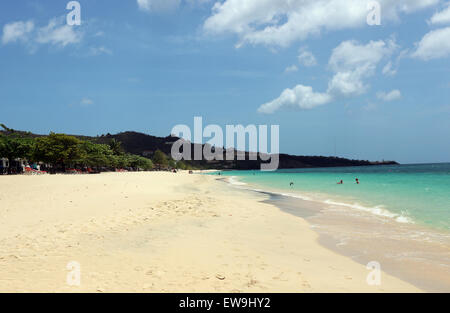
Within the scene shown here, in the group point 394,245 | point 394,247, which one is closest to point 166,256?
point 394,247

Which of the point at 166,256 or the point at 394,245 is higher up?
the point at 166,256

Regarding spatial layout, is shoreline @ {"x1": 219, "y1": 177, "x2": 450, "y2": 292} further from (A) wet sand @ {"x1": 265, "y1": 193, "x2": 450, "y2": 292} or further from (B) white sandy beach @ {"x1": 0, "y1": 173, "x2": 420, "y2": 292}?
(B) white sandy beach @ {"x1": 0, "y1": 173, "x2": 420, "y2": 292}

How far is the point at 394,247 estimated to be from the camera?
799 cm

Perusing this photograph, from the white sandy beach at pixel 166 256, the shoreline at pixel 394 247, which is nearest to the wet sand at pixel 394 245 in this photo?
the shoreline at pixel 394 247

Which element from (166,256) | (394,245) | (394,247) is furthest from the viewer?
(394,245)

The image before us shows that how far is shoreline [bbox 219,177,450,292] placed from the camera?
580 cm

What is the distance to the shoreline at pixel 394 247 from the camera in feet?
19.0

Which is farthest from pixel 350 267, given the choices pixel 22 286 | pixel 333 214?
pixel 333 214

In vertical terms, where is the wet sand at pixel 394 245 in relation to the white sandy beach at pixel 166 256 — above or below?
below

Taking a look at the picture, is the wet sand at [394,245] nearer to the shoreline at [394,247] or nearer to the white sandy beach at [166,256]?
the shoreline at [394,247]

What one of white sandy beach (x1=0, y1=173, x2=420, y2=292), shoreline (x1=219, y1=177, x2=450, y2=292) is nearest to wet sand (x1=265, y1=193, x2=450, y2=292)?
shoreline (x1=219, y1=177, x2=450, y2=292)

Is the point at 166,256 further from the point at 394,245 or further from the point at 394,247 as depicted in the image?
the point at 394,245
